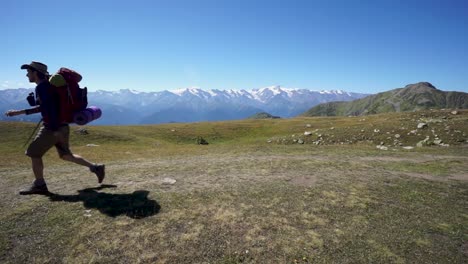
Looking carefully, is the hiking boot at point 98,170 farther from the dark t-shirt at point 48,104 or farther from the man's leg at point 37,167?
the dark t-shirt at point 48,104

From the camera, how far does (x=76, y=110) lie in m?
10.4

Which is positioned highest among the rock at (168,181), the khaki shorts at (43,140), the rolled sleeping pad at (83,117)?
the rolled sleeping pad at (83,117)

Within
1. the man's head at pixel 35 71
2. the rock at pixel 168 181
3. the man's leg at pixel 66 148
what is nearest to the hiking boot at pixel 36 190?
the man's leg at pixel 66 148

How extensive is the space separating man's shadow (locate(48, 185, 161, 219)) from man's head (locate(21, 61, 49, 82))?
425 cm

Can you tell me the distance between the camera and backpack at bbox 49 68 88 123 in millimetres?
9836

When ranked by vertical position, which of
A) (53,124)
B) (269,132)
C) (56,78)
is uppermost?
(56,78)

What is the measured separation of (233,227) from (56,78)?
788 centimetres

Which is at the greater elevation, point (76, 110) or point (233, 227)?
point (76, 110)

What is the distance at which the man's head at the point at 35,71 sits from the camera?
988 cm

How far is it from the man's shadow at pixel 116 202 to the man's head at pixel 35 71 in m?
4.25

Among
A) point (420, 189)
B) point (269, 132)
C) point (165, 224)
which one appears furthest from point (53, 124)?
point (269, 132)

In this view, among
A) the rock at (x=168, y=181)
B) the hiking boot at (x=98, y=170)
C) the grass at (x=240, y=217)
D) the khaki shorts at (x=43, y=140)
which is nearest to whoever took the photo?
the grass at (x=240, y=217)

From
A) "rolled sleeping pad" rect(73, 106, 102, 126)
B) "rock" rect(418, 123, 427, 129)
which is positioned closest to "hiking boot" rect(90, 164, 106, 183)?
"rolled sleeping pad" rect(73, 106, 102, 126)

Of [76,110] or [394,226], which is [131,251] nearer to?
[76,110]
